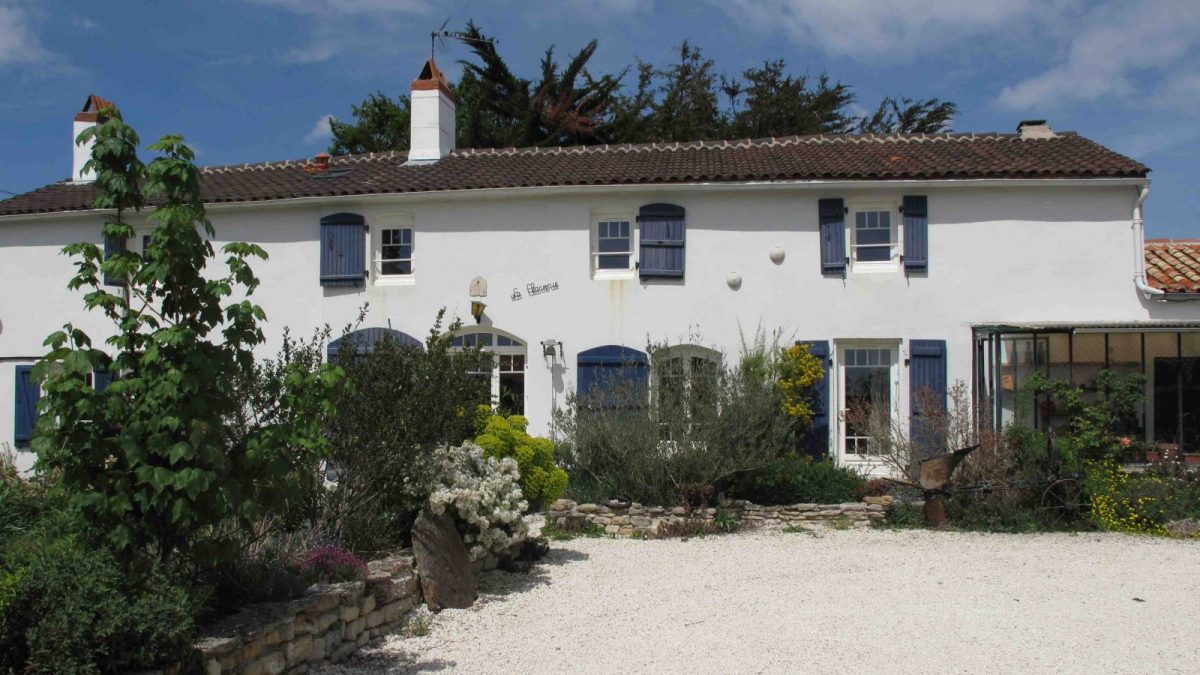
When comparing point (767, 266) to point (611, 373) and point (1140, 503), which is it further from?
point (1140, 503)

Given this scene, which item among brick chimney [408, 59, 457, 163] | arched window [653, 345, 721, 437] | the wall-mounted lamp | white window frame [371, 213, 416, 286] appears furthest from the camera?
brick chimney [408, 59, 457, 163]

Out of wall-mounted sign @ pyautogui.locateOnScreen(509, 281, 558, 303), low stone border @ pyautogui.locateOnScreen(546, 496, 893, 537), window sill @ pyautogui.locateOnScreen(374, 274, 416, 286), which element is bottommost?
low stone border @ pyautogui.locateOnScreen(546, 496, 893, 537)

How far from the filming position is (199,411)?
189 inches

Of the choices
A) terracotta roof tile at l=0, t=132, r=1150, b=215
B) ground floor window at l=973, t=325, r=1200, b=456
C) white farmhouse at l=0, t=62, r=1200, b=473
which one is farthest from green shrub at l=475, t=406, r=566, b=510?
ground floor window at l=973, t=325, r=1200, b=456

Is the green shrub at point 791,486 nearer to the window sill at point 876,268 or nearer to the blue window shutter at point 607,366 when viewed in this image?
the blue window shutter at point 607,366

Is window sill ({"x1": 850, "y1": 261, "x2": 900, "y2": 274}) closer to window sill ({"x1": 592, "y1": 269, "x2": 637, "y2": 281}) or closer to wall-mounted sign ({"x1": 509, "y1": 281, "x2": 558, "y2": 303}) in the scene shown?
window sill ({"x1": 592, "y1": 269, "x2": 637, "y2": 281})

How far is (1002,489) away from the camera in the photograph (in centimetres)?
1072

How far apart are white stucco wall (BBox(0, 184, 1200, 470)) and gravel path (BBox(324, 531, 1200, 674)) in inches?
163

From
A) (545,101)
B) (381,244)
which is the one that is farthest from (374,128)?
(381,244)

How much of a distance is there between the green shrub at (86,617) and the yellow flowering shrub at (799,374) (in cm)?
939

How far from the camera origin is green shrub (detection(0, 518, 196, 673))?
4246mm

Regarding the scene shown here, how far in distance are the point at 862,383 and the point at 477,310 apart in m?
5.77

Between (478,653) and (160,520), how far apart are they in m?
2.36

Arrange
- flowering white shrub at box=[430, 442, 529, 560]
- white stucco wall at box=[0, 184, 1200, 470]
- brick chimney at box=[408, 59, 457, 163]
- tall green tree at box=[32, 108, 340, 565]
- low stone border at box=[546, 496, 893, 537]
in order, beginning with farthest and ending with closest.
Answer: brick chimney at box=[408, 59, 457, 163] < white stucco wall at box=[0, 184, 1200, 470] < low stone border at box=[546, 496, 893, 537] < flowering white shrub at box=[430, 442, 529, 560] < tall green tree at box=[32, 108, 340, 565]
